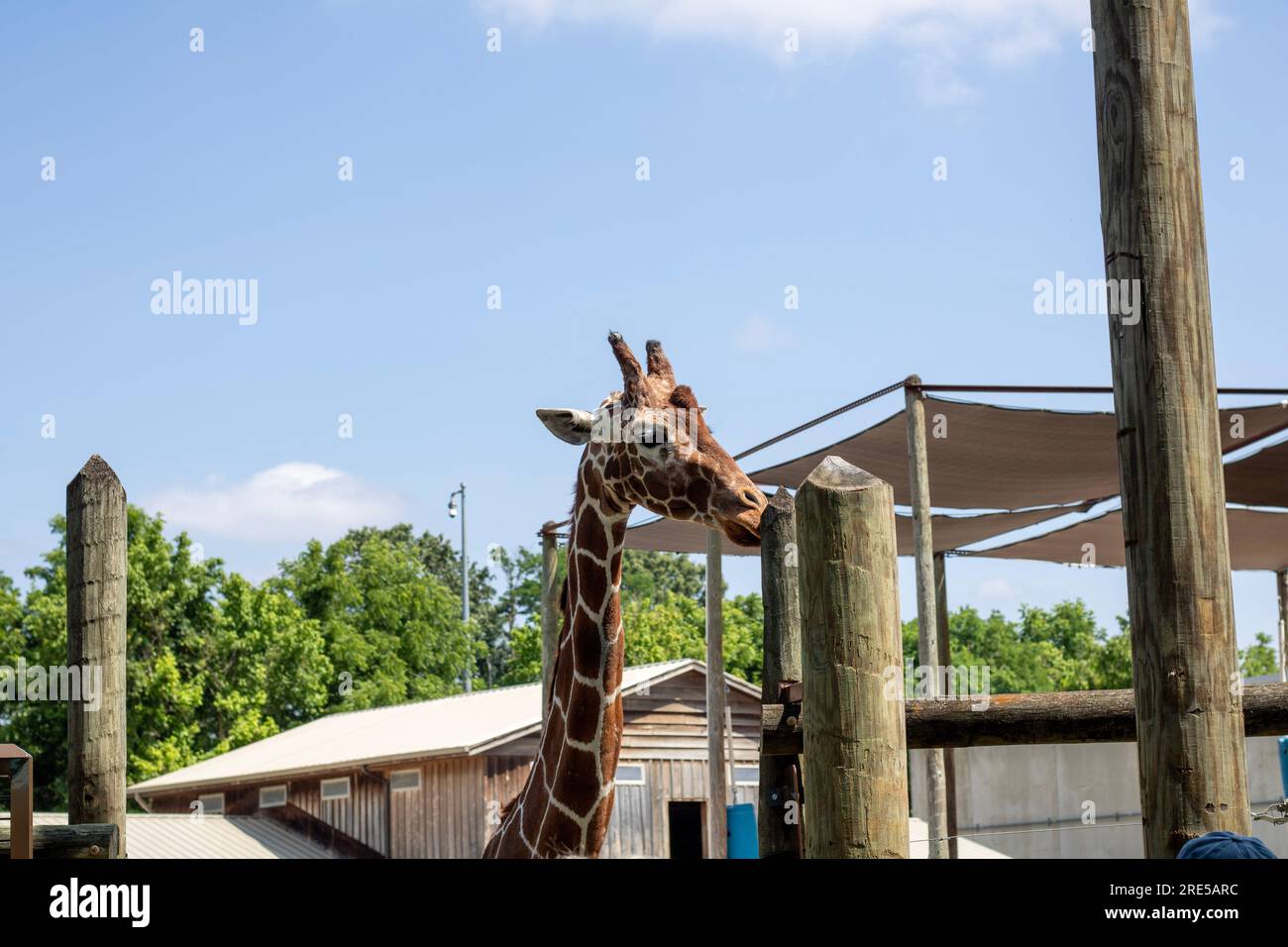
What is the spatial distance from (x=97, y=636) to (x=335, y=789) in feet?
60.6

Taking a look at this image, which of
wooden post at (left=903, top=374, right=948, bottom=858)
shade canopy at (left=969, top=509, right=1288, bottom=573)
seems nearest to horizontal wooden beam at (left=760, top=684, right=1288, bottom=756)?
wooden post at (left=903, top=374, right=948, bottom=858)

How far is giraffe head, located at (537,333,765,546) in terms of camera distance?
6.31m

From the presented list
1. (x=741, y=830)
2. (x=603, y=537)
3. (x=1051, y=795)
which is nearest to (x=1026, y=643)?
(x=1051, y=795)

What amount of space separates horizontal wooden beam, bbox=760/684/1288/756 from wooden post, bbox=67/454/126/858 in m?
2.45

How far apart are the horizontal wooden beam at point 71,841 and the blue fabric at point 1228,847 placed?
3.56 meters

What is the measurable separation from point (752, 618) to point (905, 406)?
47.0 m

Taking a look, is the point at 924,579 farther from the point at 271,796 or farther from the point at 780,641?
the point at 271,796

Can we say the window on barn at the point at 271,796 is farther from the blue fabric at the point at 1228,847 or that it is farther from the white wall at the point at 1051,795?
the blue fabric at the point at 1228,847

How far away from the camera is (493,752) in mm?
20125

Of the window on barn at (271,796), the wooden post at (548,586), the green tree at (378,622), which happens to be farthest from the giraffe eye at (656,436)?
the green tree at (378,622)

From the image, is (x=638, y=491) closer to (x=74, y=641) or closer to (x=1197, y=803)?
(x=74, y=641)

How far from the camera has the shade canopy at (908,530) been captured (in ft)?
43.9

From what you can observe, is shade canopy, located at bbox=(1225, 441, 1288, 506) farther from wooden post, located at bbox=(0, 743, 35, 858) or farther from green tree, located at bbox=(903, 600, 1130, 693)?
green tree, located at bbox=(903, 600, 1130, 693)
